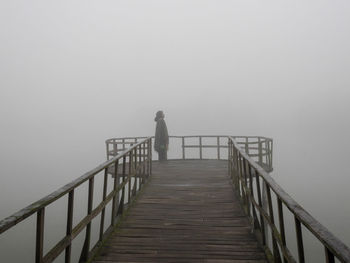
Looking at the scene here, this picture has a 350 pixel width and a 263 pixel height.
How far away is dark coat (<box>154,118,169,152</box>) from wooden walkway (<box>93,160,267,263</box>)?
344 centimetres

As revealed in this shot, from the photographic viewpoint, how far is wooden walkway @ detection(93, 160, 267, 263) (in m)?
3.15

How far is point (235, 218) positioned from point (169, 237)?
4.22 feet

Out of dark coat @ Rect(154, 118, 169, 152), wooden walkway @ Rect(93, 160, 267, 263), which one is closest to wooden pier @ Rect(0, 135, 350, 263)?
wooden walkway @ Rect(93, 160, 267, 263)

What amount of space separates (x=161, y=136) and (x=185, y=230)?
6060mm

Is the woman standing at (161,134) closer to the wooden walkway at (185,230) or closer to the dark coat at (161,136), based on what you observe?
the dark coat at (161,136)

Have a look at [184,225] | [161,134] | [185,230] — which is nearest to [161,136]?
[161,134]

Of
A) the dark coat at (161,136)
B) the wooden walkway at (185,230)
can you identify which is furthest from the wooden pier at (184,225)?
the dark coat at (161,136)

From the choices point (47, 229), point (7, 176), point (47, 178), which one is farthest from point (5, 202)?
point (7, 176)

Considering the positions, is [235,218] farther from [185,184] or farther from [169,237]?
[185,184]

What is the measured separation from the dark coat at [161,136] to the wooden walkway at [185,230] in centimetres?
344

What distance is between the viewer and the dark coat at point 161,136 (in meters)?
9.66

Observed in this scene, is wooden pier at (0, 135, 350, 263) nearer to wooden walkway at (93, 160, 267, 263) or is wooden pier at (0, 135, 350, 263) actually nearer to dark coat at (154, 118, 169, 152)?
wooden walkway at (93, 160, 267, 263)

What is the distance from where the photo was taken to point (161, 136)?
32.1 ft

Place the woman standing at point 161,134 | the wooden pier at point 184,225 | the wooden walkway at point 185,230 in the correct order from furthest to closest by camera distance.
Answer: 1. the woman standing at point 161,134
2. the wooden walkway at point 185,230
3. the wooden pier at point 184,225
